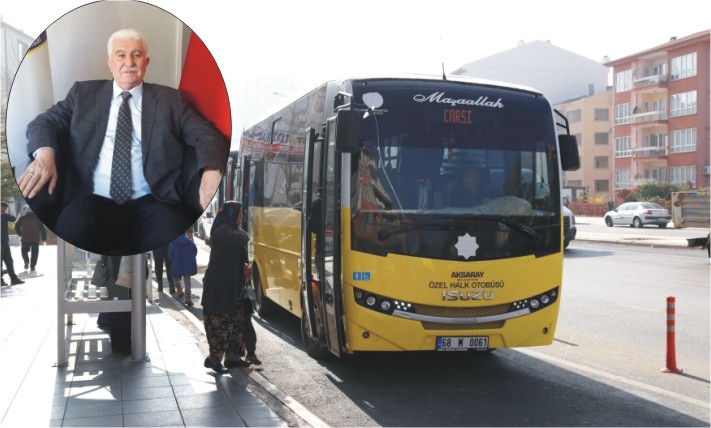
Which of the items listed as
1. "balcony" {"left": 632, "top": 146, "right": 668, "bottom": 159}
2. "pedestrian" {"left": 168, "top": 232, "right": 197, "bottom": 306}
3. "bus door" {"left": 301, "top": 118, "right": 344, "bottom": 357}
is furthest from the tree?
"bus door" {"left": 301, "top": 118, "right": 344, "bottom": 357}

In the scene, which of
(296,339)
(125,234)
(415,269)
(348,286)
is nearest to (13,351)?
(296,339)

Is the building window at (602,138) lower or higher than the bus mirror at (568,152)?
higher

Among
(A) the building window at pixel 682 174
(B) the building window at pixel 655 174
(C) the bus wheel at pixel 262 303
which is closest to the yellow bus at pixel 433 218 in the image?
(C) the bus wheel at pixel 262 303

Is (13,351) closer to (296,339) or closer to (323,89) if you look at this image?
(296,339)

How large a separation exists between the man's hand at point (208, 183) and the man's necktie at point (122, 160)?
181 mm

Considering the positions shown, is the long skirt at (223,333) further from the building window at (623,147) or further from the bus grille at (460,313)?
the building window at (623,147)

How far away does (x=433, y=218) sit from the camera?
306 inches

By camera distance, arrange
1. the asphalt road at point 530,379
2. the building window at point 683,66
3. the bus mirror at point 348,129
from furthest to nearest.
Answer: the building window at point 683,66, the bus mirror at point 348,129, the asphalt road at point 530,379

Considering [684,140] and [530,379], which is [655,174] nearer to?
[684,140]

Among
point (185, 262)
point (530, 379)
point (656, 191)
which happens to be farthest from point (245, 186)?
point (656, 191)

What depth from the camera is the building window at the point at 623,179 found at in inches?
2774

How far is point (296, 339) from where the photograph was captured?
36.3ft

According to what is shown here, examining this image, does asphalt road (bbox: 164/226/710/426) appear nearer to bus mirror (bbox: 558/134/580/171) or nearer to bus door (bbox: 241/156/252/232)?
bus door (bbox: 241/156/252/232)

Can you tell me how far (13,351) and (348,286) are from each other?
4.62m
